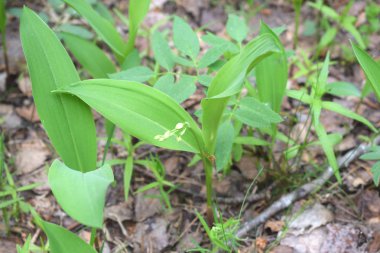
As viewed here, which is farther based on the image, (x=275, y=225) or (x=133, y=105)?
(x=275, y=225)

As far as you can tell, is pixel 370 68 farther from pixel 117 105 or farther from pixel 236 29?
pixel 117 105

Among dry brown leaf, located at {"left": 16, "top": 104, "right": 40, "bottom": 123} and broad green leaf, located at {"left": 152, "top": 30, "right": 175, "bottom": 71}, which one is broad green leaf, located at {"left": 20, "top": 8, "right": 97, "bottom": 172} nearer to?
broad green leaf, located at {"left": 152, "top": 30, "right": 175, "bottom": 71}

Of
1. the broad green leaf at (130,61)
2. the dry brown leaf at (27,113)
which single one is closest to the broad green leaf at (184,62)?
the broad green leaf at (130,61)

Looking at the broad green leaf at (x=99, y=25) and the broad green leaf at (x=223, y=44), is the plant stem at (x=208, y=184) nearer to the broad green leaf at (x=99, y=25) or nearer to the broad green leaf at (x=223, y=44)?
the broad green leaf at (x=223, y=44)

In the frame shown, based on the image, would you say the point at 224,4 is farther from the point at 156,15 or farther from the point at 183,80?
the point at 183,80

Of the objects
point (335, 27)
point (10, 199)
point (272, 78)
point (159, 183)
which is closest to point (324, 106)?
point (272, 78)

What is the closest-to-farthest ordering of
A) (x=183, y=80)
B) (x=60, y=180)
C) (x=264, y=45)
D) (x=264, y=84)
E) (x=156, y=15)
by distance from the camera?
(x=60, y=180), (x=264, y=45), (x=183, y=80), (x=264, y=84), (x=156, y=15)

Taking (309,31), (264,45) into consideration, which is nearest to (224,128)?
(264,45)
